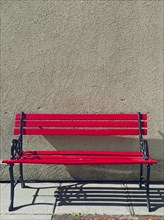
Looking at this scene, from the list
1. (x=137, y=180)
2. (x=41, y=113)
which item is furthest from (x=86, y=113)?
(x=137, y=180)

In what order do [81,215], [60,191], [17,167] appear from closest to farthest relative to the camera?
[81,215], [60,191], [17,167]

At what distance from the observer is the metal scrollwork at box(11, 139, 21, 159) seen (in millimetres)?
3396

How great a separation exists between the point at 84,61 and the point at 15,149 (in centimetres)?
141

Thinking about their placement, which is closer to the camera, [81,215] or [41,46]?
[81,215]

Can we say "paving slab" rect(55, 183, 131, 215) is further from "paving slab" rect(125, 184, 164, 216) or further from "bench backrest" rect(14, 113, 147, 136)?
"bench backrest" rect(14, 113, 147, 136)

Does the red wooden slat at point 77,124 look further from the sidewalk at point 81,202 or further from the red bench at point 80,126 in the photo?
the sidewalk at point 81,202

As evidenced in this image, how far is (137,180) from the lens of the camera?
4055mm

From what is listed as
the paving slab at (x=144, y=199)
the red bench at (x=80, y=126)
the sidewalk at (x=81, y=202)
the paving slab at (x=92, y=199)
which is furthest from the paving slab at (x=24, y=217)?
the paving slab at (x=144, y=199)

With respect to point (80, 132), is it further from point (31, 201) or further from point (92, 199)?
point (31, 201)

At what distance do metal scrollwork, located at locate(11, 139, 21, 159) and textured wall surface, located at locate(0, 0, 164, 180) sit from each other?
39 centimetres

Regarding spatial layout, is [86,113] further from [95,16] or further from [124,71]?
[95,16]

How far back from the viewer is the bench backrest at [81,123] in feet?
12.3

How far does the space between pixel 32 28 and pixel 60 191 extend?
211 cm

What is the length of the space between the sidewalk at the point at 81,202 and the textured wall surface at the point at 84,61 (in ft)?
1.75
